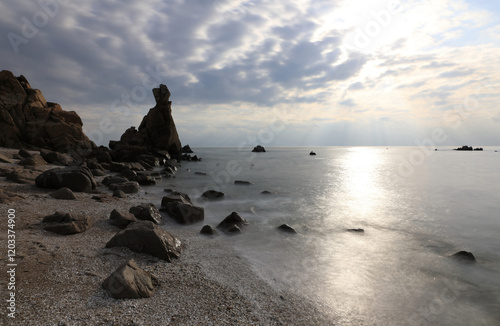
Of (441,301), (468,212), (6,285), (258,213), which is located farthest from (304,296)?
(468,212)

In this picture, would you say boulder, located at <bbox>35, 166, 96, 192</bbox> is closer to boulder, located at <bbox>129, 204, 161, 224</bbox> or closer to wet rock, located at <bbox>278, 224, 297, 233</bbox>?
boulder, located at <bbox>129, 204, 161, 224</bbox>

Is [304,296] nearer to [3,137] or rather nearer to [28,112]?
[3,137]

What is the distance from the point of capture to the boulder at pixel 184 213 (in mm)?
11208

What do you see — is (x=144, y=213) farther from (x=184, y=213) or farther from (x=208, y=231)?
(x=208, y=231)

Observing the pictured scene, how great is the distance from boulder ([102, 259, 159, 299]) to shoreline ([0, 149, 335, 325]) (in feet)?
0.36

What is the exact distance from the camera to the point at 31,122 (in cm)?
3259

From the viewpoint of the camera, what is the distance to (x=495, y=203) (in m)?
18.3

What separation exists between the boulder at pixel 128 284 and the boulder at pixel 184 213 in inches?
233

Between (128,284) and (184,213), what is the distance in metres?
6.58

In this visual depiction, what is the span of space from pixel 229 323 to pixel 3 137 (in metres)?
39.7

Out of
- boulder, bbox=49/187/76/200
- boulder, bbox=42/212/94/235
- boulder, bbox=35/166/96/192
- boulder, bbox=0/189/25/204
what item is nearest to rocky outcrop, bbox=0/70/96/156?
boulder, bbox=35/166/96/192

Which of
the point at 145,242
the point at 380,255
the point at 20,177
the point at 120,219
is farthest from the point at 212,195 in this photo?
the point at 380,255

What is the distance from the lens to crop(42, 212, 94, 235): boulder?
23.9ft

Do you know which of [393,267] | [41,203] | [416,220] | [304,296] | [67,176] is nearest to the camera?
[304,296]
